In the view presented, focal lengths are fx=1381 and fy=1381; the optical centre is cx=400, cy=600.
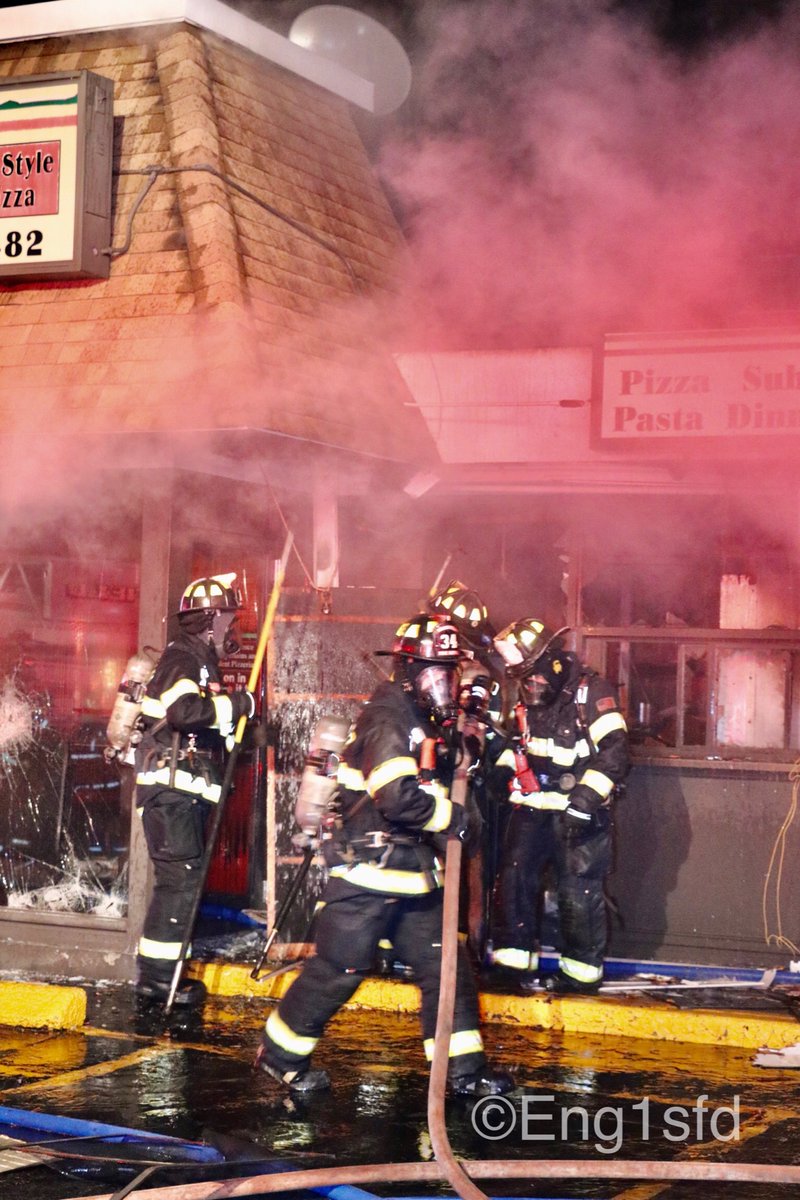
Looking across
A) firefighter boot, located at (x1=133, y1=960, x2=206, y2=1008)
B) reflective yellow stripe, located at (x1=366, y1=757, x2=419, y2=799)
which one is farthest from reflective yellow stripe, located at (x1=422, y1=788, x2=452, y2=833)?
firefighter boot, located at (x1=133, y1=960, x2=206, y2=1008)

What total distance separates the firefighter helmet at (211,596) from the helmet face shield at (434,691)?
190cm

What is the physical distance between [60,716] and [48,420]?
6.38ft

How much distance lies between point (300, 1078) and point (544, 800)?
8.01ft

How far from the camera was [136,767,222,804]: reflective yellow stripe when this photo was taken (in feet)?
24.5

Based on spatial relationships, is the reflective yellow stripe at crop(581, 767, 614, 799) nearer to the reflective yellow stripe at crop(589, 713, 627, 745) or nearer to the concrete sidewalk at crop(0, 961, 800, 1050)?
the reflective yellow stripe at crop(589, 713, 627, 745)

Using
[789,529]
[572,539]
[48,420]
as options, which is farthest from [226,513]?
[789,529]

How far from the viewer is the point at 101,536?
8.88 meters

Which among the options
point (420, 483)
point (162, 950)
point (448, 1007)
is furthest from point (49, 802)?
point (448, 1007)

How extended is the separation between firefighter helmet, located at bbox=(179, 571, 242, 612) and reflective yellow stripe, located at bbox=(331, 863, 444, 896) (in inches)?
85.2

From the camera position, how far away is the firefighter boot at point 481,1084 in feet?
19.0

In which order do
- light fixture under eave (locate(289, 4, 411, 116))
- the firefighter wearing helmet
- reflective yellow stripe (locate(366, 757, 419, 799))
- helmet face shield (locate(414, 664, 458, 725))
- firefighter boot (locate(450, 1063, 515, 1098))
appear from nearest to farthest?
reflective yellow stripe (locate(366, 757, 419, 799)) → firefighter boot (locate(450, 1063, 515, 1098)) → helmet face shield (locate(414, 664, 458, 725)) → the firefighter wearing helmet → light fixture under eave (locate(289, 4, 411, 116))

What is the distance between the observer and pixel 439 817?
5766 millimetres

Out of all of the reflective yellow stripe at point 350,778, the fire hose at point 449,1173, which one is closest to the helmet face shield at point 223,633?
the reflective yellow stripe at point 350,778

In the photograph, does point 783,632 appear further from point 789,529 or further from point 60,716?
point 60,716
